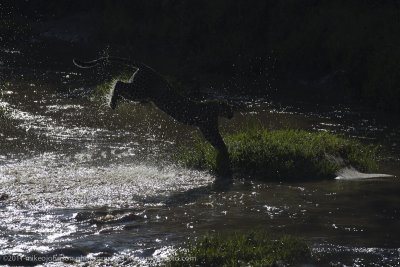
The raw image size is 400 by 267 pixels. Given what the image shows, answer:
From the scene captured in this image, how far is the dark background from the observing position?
17.2m

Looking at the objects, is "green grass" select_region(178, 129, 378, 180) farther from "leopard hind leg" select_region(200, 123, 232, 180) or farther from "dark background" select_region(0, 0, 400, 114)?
"dark background" select_region(0, 0, 400, 114)

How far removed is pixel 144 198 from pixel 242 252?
7.70 feet

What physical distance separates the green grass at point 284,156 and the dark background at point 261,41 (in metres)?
5.13

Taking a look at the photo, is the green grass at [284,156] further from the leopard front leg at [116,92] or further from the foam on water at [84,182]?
the leopard front leg at [116,92]

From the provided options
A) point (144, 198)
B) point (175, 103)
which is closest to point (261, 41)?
point (175, 103)

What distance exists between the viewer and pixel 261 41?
20297 millimetres

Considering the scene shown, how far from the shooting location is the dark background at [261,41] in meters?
17.2

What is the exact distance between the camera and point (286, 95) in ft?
56.1

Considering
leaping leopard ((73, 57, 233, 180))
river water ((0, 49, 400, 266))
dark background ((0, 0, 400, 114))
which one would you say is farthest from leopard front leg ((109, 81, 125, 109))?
dark background ((0, 0, 400, 114))

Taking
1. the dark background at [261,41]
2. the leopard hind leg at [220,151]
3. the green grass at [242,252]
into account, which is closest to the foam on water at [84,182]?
the leopard hind leg at [220,151]

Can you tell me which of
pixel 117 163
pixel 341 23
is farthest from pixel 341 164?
pixel 341 23

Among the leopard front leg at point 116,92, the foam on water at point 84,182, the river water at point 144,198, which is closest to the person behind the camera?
the river water at point 144,198

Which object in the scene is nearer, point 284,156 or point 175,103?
point 284,156

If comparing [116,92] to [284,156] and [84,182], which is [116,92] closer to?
[84,182]
